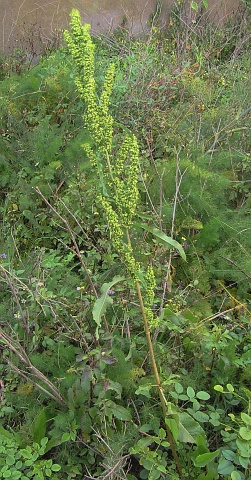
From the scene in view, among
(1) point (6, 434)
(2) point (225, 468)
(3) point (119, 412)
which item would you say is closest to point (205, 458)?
(2) point (225, 468)

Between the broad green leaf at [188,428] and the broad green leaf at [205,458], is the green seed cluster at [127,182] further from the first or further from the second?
the broad green leaf at [205,458]

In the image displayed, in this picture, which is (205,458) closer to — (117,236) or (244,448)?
(244,448)

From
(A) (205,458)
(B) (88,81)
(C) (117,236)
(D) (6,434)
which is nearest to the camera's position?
(B) (88,81)

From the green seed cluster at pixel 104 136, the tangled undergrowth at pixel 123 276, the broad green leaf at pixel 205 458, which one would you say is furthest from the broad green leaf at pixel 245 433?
Result: the green seed cluster at pixel 104 136

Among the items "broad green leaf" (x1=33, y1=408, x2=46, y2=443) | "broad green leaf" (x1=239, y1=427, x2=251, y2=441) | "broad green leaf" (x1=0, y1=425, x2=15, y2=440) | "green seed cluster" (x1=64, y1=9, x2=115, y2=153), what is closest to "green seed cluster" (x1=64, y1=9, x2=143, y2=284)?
"green seed cluster" (x1=64, y1=9, x2=115, y2=153)

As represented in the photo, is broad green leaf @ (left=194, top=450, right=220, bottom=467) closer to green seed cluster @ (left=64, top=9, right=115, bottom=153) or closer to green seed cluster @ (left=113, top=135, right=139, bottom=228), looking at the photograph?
green seed cluster @ (left=113, top=135, right=139, bottom=228)

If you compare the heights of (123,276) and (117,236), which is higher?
(117,236)

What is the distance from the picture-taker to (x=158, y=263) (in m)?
2.44

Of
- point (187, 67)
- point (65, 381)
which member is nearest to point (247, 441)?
point (65, 381)

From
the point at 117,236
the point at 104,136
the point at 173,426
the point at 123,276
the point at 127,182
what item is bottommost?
the point at 173,426

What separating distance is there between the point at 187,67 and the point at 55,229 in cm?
279

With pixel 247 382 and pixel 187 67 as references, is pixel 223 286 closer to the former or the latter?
pixel 247 382

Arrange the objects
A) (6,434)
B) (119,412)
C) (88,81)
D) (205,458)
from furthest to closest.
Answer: (6,434)
(119,412)
(205,458)
(88,81)

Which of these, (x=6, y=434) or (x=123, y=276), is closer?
(x=123, y=276)
